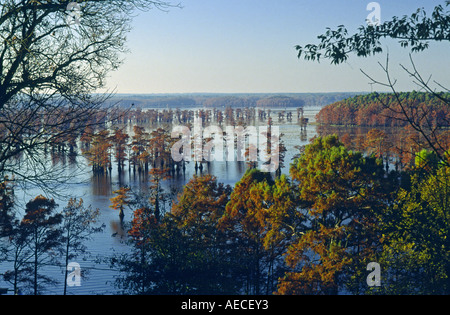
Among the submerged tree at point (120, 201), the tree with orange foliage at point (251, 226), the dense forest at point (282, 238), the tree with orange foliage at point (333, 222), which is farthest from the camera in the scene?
the submerged tree at point (120, 201)

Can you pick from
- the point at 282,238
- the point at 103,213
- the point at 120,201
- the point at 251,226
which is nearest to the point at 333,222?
the point at 282,238

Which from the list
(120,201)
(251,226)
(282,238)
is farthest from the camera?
(120,201)

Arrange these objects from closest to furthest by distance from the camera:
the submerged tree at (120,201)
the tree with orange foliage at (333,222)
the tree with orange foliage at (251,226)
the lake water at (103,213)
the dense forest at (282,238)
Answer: the dense forest at (282,238) → the tree with orange foliage at (333,222) → the tree with orange foliage at (251,226) → the lake water at (103,213) → the submerged tree at (120,201)

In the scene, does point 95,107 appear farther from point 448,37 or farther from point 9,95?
point 448,37

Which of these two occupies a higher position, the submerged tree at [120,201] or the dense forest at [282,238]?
the dense forest at [282,238]

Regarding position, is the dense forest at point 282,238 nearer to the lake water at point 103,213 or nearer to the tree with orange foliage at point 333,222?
the tree with orange foliage at point 333,222

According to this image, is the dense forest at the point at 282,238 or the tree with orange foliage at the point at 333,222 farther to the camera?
the tree with orange foliage at the point at 333,222

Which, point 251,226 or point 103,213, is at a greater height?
point 251,226

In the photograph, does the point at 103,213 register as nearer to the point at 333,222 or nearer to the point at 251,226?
the point at 251,226

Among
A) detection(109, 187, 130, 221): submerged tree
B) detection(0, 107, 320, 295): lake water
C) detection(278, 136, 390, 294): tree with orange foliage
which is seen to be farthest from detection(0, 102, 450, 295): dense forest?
detection(109, 187, 130, 221): submerged tree

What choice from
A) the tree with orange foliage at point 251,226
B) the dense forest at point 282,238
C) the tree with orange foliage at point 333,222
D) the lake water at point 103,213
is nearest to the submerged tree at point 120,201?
the lake water at point 103,213

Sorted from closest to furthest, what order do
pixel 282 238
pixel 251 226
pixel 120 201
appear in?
1. pixel 282 238
2. pixel 251 226
3. pixel 120 201

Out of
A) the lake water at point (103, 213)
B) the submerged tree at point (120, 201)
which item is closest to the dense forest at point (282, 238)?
the lake water at point (103, 213)

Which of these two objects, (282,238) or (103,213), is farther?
(103,213)
